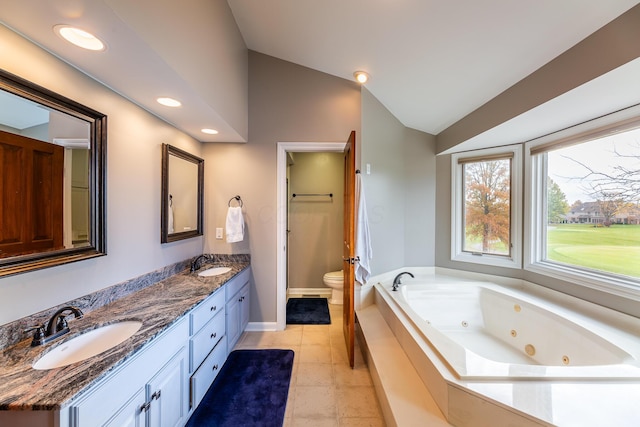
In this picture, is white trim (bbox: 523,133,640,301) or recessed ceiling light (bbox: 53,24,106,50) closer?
recessed ceiling light (bbox: 53,24,106,50)

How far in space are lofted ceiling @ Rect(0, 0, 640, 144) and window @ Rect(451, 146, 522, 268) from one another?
0.39 meters

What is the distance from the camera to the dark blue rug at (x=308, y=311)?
2.85m

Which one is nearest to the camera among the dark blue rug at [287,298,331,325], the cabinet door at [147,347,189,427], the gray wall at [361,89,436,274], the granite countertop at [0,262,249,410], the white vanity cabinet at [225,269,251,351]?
the granite countertop at [0,262,249,410]

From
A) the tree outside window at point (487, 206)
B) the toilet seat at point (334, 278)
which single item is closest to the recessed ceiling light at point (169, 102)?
the toilet seat at point (334, 278)

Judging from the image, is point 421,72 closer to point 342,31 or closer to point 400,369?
point 342,31

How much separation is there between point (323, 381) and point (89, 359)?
1510 mm

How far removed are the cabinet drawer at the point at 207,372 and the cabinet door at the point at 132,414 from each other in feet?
1.53

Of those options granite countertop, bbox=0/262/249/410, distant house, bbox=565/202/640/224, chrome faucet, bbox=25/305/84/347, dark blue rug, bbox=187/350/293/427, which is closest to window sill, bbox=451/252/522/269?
distant house, bbox=565/202/640/224

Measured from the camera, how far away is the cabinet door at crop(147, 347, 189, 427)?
116 centimetres

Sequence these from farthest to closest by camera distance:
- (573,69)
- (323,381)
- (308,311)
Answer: (308,311) < (323,381) < (573,69)

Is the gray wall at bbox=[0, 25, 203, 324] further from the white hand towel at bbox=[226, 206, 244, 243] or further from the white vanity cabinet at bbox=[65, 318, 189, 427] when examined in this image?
the white vanity cabinet at bbox=[65, 318, 189, 427]

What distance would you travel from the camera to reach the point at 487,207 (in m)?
2.72

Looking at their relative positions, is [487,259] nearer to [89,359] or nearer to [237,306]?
[237,306]

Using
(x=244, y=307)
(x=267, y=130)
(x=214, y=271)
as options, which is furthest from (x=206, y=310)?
(x=267, y=130)
